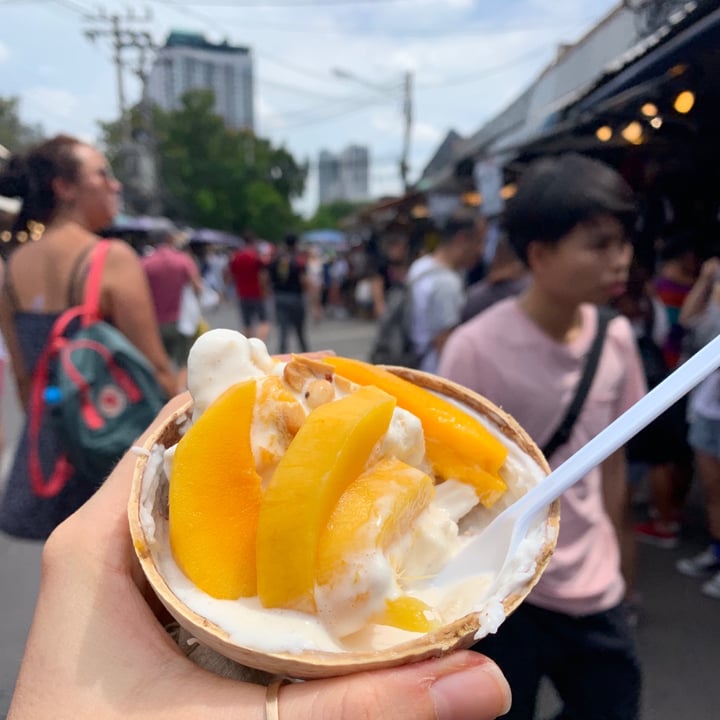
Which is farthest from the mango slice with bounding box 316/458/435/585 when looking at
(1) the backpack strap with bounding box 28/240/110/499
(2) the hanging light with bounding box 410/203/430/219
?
(2) the hanging light with bounding box 410/203/430/219

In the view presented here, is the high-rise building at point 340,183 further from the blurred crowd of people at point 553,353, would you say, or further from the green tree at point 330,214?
the blurred crowd of people at point 553,353

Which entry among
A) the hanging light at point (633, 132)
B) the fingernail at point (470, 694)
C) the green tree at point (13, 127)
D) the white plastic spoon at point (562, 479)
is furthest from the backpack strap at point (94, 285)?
the green tree at point (13, 127)

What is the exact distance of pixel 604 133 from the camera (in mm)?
5133

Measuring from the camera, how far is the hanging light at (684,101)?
4.11 meters

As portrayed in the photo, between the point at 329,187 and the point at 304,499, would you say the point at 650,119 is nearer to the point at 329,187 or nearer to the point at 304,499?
the point at 304,499

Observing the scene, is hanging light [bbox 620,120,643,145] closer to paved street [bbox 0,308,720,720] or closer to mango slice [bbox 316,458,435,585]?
paved street [bbox 0,308,720,720]

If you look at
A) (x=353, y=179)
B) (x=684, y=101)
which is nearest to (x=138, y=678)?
(x=684, y=101)

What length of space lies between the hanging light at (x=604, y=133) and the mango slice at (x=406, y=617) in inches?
205

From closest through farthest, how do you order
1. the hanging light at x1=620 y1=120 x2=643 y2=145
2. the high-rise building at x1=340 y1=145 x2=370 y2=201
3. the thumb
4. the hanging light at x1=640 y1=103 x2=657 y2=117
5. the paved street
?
the thumb, the paved street, the hanging light at x1=640 y1=103 x2=657 y2=117, the hanging light at x1=620 y1=120 x2=643 y2=145, the high-rise building at x1=340 y1=145 x2=370 y2=201

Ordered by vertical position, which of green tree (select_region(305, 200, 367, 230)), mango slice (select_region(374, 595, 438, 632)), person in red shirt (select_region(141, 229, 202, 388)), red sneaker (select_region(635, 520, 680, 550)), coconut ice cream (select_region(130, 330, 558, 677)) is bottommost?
green tree (select_region(305, 200, 367, 230))

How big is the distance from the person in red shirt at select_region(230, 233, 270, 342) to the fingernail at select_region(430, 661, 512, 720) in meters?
9.29

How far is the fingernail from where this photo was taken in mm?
773

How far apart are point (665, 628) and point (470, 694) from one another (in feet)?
9.24

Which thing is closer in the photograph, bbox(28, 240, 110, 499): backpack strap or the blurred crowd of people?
the blurred crowd of people
